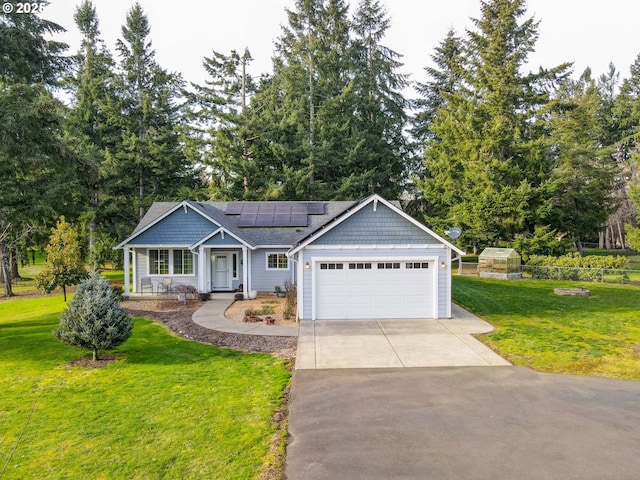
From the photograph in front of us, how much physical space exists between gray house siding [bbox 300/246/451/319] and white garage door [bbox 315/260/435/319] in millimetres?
266

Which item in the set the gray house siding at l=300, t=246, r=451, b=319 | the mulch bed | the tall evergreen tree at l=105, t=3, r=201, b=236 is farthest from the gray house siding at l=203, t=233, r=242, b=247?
the tall evergreen tree at l=105, t=3, r=201, b=236

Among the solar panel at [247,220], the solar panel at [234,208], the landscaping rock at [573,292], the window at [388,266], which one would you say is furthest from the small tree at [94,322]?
the landscaping rock at [573,292]

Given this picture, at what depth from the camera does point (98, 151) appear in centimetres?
3061

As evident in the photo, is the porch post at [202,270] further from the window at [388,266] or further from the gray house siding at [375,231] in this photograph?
the window at [388,266]

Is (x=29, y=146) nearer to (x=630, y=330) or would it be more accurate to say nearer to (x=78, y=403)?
(x=78, y=403)

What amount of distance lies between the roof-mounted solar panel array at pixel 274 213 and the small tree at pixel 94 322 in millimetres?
12347

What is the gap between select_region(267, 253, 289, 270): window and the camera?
20839mm

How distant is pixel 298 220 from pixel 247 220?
289 cm

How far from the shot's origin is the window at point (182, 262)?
66.8 feet

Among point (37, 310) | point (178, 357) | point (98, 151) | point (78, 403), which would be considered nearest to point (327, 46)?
point (98, 151)

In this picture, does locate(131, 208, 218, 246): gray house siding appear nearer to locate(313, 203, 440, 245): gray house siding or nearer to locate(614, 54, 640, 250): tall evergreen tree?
locate(313, 203, 440, 245): gray house siding

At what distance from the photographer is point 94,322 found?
9.48 metres

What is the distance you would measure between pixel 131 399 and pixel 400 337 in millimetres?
7379

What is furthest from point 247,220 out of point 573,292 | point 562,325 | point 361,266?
point 573,292
